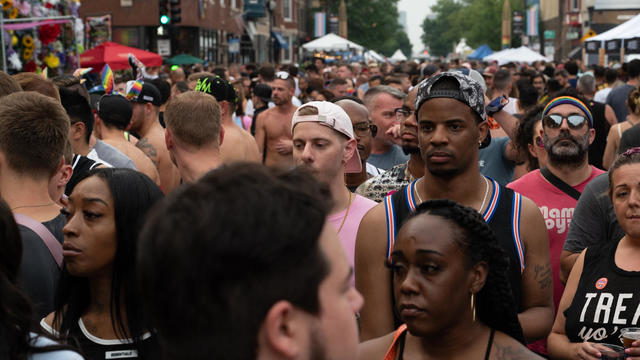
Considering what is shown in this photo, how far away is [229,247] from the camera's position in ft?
5.21

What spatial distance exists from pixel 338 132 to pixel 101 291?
5.78ft

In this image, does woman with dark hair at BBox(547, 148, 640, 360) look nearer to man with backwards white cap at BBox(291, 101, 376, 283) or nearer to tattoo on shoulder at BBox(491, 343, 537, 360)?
tattoo on shoulder at BBox(491, 343, 537, 360)

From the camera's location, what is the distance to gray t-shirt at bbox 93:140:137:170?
6.07 m

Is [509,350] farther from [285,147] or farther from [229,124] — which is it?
[285,147]

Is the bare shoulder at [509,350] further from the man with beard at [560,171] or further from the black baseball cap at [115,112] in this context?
the black baseball cap at [115,112]

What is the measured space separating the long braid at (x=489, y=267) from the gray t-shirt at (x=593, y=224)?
1.71 m

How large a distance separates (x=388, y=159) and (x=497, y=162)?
985mm

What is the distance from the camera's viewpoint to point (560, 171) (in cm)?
538

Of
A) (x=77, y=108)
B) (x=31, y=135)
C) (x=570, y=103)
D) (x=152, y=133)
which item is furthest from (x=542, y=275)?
(x=152, y=133)

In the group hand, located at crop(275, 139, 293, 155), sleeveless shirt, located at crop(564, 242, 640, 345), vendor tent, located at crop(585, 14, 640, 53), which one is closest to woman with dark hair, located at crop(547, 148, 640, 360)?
sleeveless shirt, located at crop(564, 242, 640, 345)

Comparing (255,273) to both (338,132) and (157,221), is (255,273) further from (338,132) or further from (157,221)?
(338,132)

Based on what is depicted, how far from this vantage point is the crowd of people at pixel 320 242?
1.64 meters

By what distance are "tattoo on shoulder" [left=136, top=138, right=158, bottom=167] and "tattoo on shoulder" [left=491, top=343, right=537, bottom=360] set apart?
5029mm

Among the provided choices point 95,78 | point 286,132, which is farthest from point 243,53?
point 286,132
